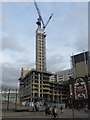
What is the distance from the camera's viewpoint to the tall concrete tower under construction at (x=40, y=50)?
160 m

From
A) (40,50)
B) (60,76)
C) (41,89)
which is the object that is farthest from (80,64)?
(60,76)

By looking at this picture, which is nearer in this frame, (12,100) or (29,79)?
(12,100)

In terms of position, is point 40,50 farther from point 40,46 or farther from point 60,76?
point 60,76

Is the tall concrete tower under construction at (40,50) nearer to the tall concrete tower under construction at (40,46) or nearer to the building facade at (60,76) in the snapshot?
the tall concrete tower under construction at (40,46)

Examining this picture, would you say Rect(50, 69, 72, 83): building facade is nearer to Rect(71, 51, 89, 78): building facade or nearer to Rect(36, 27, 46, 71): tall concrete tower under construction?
Rect(36, 27, 46, 71): tall concrete tower under construction

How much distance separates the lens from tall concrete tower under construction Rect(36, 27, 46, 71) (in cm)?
15957

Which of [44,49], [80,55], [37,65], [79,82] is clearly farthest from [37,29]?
[79,82]

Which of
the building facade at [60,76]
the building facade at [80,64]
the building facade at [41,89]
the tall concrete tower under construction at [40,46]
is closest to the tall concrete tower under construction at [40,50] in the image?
the tall concrete tower under construction at [40,46]

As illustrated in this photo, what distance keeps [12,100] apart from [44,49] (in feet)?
281

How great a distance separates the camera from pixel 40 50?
6496 inches

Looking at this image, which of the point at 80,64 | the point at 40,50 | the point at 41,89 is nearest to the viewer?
the point at 80,64

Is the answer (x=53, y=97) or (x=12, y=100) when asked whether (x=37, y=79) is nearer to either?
(x=53, y=97)

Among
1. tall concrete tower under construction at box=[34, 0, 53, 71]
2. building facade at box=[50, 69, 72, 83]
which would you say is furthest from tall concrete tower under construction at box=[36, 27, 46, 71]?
building facade at box=[50, 69, 72, 83]

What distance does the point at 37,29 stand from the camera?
6821 inches
